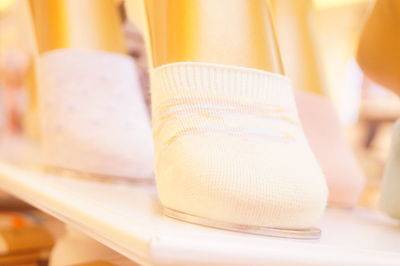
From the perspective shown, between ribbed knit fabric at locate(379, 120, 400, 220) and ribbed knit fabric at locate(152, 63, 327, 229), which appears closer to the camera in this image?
ribbed knit fabric at locate(152, 63, 327, 229)

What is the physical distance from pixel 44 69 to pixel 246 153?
0.26 m

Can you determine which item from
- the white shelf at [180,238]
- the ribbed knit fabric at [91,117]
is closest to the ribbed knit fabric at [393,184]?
the white shelf at [180,238]

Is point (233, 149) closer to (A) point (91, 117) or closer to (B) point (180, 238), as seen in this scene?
(B) point (180, 238)

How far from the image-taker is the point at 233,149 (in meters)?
0.24

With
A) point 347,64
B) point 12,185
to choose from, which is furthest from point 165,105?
point 347,64

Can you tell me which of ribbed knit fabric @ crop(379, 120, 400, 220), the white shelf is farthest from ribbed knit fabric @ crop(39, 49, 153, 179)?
ribbed knit fabric @ crop(379, 120, 400, 220)

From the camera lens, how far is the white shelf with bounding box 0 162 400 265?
0.18 metres

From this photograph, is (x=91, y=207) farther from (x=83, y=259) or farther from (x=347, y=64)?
(x=347, y=64)

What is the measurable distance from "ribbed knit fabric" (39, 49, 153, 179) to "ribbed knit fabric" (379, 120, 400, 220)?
19 centimetres

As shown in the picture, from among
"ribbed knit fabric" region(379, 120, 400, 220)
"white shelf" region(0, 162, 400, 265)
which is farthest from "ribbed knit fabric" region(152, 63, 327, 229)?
"ribbed knit fabric" region(379, 120, 400, 220)

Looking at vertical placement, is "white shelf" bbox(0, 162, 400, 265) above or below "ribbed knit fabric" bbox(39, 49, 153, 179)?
below

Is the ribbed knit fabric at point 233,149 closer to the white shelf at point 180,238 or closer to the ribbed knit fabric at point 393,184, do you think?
the white shelf at point 180,238

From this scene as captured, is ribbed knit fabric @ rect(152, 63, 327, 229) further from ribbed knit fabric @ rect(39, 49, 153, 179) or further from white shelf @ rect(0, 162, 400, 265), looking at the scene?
ribbed knit fabric @ rect(39, 49, 153, 179)

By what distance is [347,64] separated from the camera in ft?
13.0
